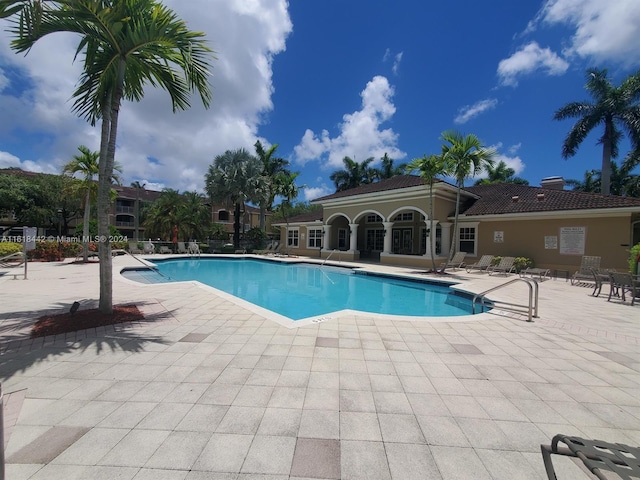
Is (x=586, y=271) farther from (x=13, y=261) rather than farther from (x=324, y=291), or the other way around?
(x=13, y=261)

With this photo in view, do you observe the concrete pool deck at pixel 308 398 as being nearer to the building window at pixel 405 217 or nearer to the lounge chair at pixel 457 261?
the lounge chair at pixel 457 261

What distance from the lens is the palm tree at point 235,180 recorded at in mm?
25047

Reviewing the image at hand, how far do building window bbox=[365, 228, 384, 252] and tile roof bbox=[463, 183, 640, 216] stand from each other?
23.2ft

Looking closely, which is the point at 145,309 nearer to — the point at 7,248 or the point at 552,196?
the point at 7,248

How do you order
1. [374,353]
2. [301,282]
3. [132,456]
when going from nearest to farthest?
1. [132,456]
2. [374,353]
3. [301,282]

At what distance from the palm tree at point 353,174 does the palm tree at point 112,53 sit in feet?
104

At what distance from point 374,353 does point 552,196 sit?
17.8 meters

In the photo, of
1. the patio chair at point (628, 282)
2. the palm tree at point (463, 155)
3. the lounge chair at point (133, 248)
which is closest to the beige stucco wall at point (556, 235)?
the palm tree at point (463, 155)

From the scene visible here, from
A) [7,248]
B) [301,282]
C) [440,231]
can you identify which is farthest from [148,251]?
[440,231]

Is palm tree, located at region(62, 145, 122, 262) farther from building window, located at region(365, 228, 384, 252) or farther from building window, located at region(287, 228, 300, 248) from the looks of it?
building window, located at region(365, 228, 384, 252)

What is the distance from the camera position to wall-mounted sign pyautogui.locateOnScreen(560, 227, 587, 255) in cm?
1367

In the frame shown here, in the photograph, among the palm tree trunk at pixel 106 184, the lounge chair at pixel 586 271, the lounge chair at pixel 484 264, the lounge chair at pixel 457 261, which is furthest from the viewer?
the lounge chair at pixel 457 261

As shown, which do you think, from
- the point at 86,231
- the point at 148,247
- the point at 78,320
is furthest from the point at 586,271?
the point at 148,247

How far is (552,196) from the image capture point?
52.9 feet
